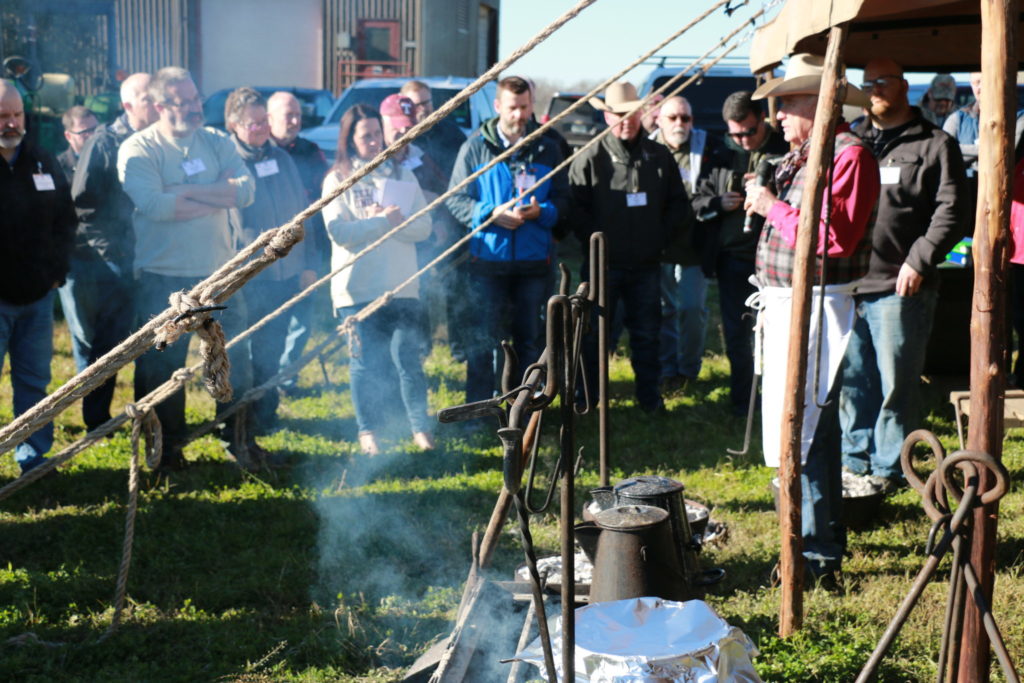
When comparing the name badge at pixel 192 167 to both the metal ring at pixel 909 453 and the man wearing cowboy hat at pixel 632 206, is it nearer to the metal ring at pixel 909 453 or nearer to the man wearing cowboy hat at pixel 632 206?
the man wearing cowboy hat at pixel 632 206

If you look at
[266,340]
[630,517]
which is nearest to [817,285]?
[630,517]


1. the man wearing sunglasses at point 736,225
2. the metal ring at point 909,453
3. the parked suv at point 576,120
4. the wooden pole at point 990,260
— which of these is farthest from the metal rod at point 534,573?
the parked suv at point 576,120

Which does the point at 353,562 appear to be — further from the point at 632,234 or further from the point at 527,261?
the point at 632,234

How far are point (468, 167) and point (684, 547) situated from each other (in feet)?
10.2

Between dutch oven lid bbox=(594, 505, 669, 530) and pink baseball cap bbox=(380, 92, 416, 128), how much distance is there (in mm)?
3963

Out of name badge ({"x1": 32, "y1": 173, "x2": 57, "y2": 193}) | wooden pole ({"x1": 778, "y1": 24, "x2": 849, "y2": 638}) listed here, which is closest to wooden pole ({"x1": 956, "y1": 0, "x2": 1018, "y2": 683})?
wooden pole ({"x1": 778, "y1": 24, "x2": 849, "y2": 638})

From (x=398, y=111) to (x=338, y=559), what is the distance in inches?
129

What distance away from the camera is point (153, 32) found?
73.0 feet

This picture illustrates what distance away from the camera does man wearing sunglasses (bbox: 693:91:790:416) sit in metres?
6.40

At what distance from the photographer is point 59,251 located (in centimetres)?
529

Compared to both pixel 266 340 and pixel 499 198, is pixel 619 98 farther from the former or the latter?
pixel 266 340

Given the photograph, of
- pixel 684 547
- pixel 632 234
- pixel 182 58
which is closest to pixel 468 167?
pixel 632 234

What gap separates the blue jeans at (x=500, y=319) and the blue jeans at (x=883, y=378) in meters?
1.85

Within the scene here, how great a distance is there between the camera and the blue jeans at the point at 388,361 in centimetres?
593
